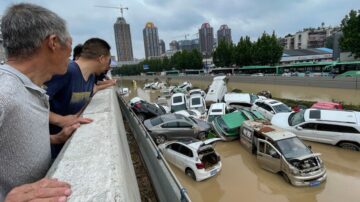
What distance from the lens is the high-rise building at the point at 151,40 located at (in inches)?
5635

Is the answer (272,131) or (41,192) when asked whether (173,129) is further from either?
(41,192)

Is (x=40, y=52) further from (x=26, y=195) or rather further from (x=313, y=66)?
(x=313, y=66)

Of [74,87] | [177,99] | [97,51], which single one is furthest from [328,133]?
[177,99]

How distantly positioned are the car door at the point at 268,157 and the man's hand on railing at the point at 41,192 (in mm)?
7752

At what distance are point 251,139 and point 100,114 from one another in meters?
8.30

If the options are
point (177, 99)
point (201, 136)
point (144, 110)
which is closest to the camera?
point (201, 136)

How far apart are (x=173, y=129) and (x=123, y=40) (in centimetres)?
11288

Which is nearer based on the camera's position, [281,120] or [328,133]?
[328,133]

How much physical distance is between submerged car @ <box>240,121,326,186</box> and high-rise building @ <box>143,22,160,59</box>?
144 metres

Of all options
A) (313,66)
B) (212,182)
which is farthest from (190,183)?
(313,66)

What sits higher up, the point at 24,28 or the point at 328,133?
the point at 24,28

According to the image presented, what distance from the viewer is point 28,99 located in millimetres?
1157

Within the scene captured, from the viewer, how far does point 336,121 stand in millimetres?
9609

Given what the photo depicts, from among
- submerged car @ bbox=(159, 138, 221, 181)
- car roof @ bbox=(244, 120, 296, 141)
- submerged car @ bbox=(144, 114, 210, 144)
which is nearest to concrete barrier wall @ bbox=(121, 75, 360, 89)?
car roof @ bbox=(244, 120, 296, 141)
